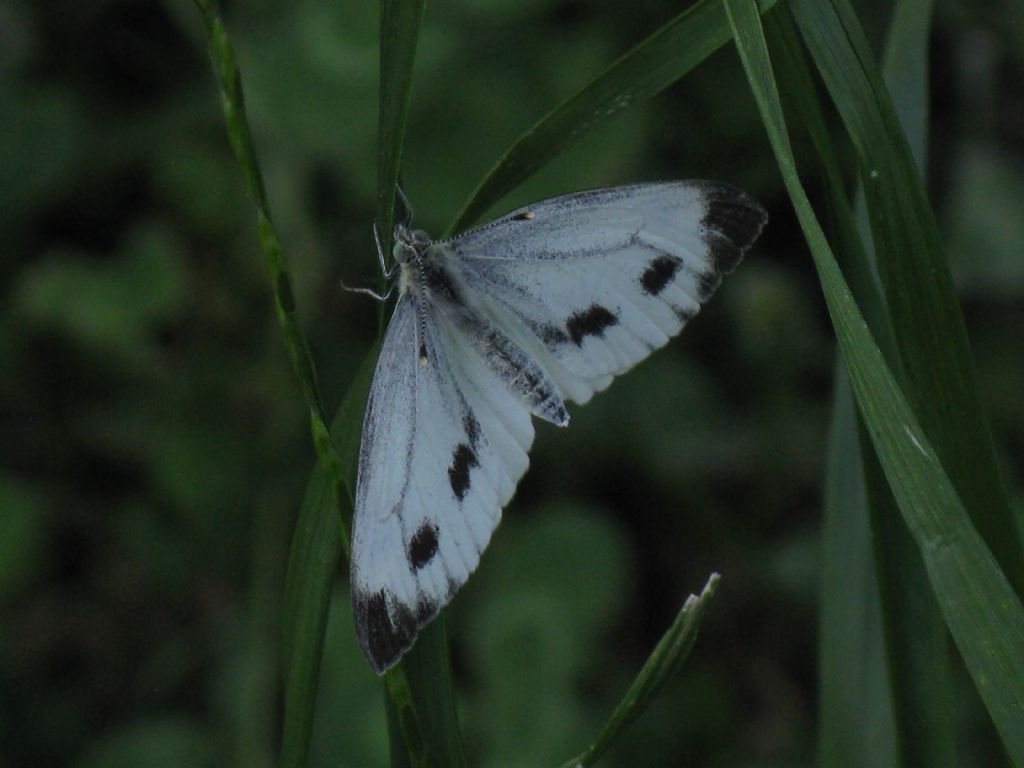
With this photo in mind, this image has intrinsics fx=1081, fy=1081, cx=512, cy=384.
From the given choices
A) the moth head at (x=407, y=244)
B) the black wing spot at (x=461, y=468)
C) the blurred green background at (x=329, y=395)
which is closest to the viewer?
the black wing spot at (x=461, y=468)

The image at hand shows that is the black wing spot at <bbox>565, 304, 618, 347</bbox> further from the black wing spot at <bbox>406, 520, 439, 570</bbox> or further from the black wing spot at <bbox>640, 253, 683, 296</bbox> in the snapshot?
the black wing spot at <bbox>406, 520, 439, 570</bbox>

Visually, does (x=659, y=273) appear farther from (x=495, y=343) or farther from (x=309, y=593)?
(x=309, y=593)

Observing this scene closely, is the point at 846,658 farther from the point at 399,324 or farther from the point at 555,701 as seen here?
the point at 555,701

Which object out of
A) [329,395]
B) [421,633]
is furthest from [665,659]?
[329,395]

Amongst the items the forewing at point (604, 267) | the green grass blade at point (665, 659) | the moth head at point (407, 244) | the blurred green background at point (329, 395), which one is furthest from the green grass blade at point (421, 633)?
the blurred green background at point (329, 395)

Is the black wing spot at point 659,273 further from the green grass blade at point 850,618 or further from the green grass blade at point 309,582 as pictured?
the green grass blade at point 309,582

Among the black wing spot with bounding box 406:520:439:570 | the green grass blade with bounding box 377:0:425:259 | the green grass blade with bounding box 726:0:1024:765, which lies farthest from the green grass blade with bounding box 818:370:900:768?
the green grass blade with bounding box 377:0:425:259
